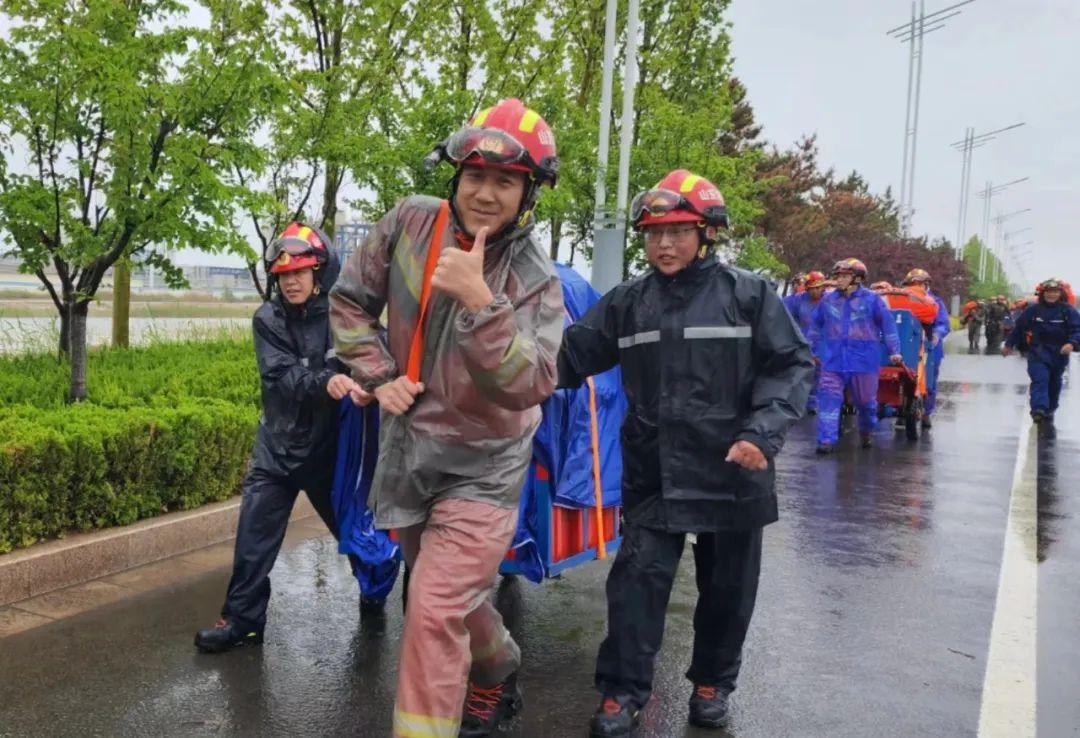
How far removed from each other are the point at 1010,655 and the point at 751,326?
7.00 feet

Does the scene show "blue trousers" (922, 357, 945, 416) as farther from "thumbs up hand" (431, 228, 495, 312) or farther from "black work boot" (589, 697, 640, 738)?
"thumbs up hand" (431, 228, 495, 312)

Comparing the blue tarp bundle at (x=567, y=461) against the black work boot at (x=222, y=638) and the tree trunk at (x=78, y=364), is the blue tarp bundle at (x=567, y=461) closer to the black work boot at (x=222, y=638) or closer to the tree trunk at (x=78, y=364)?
the black work boot at (x=222, y=638)

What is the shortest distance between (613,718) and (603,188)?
10.5m

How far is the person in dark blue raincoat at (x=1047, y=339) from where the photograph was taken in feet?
42.0

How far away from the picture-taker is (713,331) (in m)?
3.62

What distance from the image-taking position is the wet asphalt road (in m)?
3.77

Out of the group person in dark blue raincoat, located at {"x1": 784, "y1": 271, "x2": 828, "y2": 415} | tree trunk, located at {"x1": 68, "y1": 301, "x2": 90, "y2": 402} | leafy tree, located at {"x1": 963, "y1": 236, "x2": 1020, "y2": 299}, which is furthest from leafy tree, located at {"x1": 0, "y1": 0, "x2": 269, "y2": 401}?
leafy tree, located at {"x1": 963, "y1": 236, "x2": 1020, "y2": 299}

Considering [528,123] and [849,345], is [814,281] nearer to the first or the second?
[849,345]

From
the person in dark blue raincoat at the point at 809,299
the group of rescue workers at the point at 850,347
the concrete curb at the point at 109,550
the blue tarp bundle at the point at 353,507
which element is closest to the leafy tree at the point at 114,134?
the concrete curb at the point at 109,550

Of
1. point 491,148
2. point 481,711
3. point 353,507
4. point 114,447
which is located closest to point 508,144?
point 491,148

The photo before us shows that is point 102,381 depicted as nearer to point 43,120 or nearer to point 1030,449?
point 43,120

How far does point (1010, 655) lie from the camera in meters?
4.63

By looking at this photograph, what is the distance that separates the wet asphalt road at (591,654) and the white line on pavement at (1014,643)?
0.06 m

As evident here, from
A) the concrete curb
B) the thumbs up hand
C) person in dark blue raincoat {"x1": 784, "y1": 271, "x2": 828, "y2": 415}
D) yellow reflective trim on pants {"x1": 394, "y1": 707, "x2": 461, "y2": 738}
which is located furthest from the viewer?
person in dark blue raincoat {"x1": 784, "y1": 271, "x2": 828, "y2": 415}
